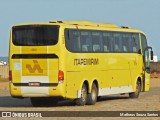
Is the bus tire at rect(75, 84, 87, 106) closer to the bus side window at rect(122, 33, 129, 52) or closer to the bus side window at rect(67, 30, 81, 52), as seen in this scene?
the bus side window at rect(67, 30, 81, 52)

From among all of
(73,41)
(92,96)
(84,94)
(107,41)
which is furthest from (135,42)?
(73,41)

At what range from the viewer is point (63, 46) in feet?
91.8

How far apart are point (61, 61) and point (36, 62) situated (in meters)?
0.98

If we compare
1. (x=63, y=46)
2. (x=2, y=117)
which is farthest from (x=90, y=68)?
(x=2, y=117)

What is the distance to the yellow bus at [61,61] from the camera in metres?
28.0

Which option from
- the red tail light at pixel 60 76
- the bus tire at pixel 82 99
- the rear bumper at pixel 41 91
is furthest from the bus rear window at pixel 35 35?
the bus tire at pixel 82 99

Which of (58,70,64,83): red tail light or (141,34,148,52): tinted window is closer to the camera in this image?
(58,70,64,83): red tail light

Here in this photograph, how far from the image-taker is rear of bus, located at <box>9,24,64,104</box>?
91.7 feet

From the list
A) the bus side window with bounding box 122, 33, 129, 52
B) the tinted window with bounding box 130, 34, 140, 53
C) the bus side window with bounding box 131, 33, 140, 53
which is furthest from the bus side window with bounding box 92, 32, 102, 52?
the bus side window with bounding box 131, 33, 140, 53

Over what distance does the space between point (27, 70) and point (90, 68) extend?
3.25 m

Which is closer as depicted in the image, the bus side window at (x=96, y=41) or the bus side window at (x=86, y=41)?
the bus side window at (x=86, y=41)

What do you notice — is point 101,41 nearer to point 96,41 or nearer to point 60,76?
point 96,41

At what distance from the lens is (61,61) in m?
27.9

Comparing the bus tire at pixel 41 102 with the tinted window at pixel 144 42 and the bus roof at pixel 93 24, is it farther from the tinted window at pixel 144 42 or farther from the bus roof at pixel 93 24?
the tinted window at pixel 144 42
